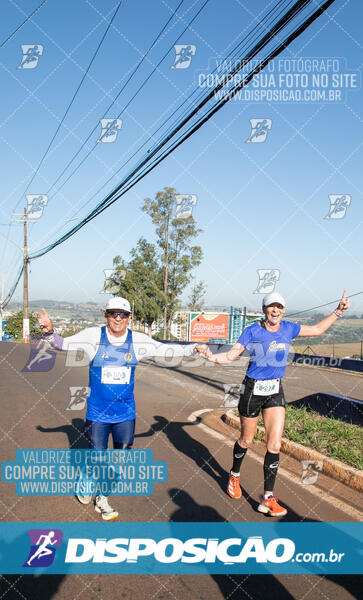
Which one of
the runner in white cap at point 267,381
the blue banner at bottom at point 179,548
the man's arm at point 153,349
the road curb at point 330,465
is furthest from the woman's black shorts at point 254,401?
the road curb at point 330,465

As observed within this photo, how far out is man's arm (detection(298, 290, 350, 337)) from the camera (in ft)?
15.6

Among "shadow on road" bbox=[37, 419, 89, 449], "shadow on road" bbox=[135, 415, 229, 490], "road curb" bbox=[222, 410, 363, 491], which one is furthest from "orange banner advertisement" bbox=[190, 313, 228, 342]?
"road curb" bbox=[222, 410, 363, 491]

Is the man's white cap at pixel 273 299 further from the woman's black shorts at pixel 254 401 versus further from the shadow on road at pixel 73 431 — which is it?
the shadow on road at pixel 73 431

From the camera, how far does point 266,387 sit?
4430 millimetres

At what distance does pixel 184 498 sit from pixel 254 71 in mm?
6483

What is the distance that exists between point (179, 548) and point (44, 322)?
232 cm

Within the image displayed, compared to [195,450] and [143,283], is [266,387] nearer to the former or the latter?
[195,450]

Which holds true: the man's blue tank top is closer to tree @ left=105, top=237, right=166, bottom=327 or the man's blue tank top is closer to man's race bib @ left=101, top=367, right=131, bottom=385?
man's race bib @ left=101, top=367, right=131, bottom=385

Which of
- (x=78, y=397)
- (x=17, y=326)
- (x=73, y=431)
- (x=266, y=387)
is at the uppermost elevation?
(x=266, y=387)

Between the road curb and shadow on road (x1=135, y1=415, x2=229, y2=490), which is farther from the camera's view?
shadow on road (x1=135, y1=415, x2=229, y2=490)

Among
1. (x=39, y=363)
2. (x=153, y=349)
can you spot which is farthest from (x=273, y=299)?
(x=39, y=363)

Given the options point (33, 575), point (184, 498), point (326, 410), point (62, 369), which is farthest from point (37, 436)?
point (62, 369)

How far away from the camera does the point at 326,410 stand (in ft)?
25.6

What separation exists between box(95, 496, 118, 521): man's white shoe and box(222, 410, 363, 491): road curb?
9.03 feet
